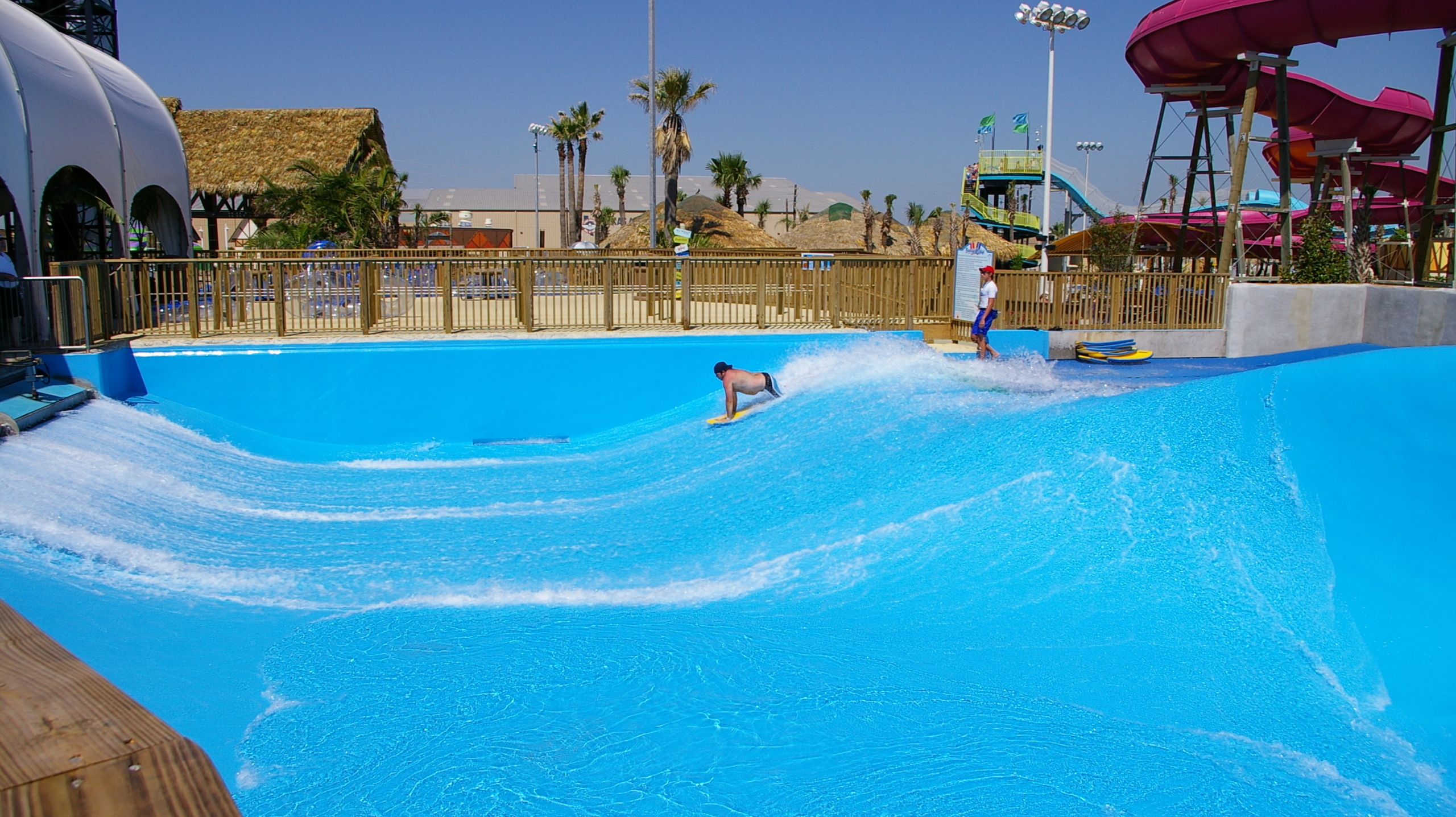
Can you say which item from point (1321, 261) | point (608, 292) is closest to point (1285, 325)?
point (1321, 261)

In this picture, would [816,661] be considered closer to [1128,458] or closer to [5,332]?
[1128,458]

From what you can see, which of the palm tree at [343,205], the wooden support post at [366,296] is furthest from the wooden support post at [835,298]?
the palm tree at [343,205]

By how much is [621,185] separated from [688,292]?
→ 52169mm

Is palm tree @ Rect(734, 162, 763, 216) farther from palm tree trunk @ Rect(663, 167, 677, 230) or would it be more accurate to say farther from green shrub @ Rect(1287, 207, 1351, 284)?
green shrub @ Rect(1287, 207, 1351, 284)

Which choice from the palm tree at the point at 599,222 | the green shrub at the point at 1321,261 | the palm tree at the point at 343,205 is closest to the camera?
the green shrub at the point at 1321,261

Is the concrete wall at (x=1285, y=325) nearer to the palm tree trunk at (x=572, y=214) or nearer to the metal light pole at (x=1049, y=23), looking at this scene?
the metal light pole at (x=1049, y=23)

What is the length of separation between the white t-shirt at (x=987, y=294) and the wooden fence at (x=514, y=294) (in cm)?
100

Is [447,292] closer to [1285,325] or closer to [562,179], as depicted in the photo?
[1285,325]

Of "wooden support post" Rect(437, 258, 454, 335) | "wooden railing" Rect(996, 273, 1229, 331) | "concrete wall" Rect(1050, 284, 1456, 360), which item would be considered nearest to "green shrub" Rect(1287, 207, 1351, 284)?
"concrete wall" Rect(1050, 284, 1456, 360)

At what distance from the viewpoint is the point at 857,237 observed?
56781 millimetres

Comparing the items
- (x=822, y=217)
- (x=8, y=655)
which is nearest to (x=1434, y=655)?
(x=8, y=655)

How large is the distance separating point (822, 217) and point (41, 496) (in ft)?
189

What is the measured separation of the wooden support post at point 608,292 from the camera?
15688 millimetres

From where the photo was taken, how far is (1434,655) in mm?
5918
